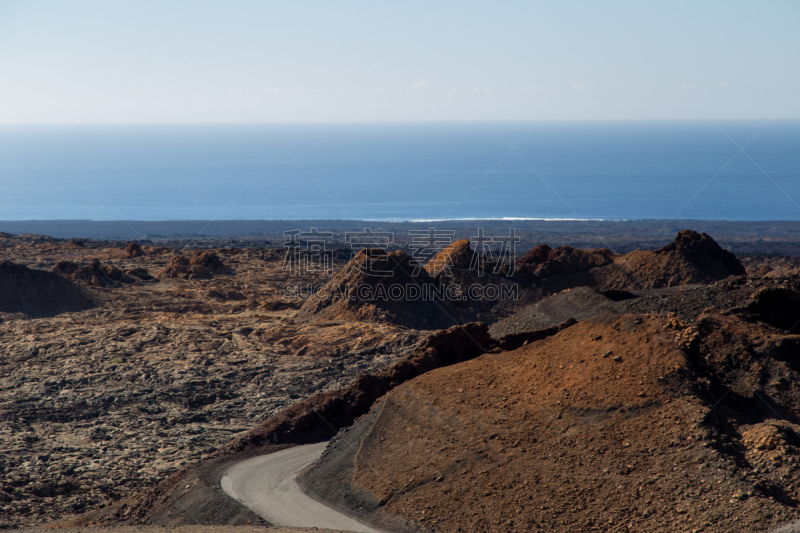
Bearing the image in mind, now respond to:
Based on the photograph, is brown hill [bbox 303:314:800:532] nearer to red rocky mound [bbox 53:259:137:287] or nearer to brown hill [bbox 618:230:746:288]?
brown hill [bbox 618:230:746:288]

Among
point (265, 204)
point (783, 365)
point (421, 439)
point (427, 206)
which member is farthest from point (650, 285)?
point (265, 204)

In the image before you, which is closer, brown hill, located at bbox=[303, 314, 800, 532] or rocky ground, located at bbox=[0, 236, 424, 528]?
brown hill, located at bbox=[303, 314, 800, 532]

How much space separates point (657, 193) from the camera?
357 feet

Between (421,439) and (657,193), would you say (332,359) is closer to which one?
(421,439)

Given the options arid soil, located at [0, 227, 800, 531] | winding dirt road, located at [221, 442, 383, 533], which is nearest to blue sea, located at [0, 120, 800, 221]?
arid soil, located at [0, 227, 800, 531]

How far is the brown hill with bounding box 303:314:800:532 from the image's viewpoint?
8.43 m

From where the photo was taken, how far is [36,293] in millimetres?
28953

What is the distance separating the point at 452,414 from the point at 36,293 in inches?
1011

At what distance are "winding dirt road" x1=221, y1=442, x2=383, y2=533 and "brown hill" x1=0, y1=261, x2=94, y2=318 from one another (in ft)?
67.9

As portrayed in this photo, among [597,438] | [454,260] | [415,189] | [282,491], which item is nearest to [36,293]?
[454,260]

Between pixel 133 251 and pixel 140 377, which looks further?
pixel 133 251

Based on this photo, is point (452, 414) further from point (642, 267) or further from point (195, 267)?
point (195, 267)

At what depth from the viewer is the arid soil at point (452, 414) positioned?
883 cm

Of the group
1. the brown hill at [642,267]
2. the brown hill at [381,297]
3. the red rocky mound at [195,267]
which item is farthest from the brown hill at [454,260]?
the red rocky mound at [195,267]
